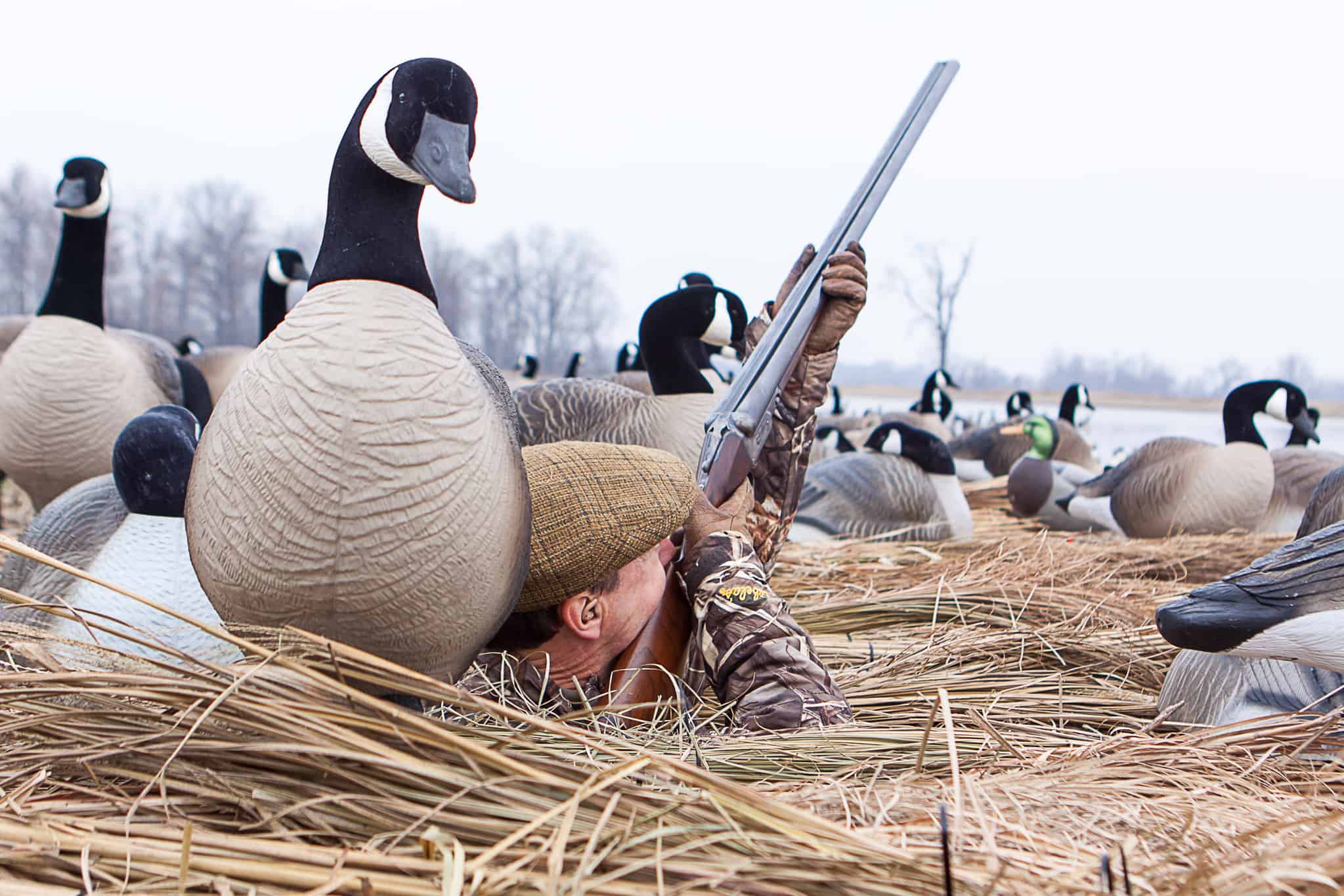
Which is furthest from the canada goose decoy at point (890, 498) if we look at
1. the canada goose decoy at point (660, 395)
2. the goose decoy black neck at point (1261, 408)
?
the goose decoy black neck at point (1261, 408)

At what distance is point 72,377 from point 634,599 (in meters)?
3.54

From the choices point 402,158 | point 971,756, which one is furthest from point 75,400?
point 971,756

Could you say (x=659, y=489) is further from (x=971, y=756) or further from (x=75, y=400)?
(x=75, y=400)

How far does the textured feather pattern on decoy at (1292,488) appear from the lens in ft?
22.2

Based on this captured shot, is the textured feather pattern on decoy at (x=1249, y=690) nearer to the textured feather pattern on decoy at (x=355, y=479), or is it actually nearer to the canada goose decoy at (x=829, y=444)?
the textured feather pattern on decoy at (x=355, y=479)

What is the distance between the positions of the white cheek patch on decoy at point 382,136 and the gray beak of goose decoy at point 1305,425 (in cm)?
795

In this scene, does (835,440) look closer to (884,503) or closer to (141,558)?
(884,503)

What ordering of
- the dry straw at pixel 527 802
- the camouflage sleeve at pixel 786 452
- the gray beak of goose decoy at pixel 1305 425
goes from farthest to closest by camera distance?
the gray beak of goose decoy at pixel 1305 425 < the camouflage sleeve at pixel 786 452 < the dry straw at pixel 527 802

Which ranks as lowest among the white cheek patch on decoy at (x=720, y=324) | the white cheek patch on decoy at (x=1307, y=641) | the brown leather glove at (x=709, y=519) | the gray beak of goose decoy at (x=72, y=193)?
the brown leather glove at (x=709, y=519)

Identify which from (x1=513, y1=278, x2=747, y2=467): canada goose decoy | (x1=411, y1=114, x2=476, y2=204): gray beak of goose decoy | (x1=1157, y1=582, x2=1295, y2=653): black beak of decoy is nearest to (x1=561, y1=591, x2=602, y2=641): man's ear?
(x1=411, y1=114, x2=476, y2=204): gray beak of goose decoy

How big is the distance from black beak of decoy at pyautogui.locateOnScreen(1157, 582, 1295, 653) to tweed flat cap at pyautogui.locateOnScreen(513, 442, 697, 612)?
82 centimetres

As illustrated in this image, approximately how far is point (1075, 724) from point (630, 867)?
1.52m

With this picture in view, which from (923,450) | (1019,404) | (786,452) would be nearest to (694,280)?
(923,450)

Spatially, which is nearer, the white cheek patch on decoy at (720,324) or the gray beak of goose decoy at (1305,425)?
the white cheek patch on decoy at (720,324)
